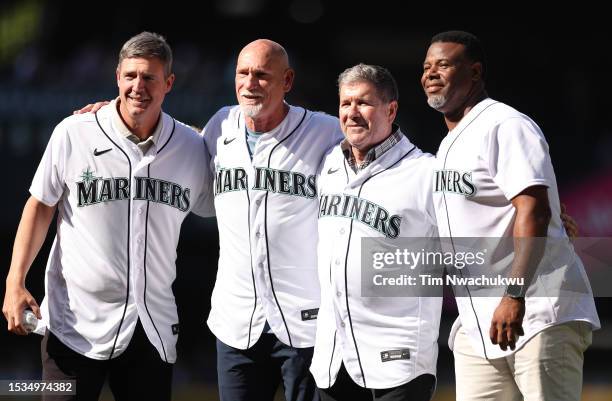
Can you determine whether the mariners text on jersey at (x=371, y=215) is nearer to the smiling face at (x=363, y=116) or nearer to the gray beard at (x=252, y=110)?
the smiling face at (x=363, y=116)

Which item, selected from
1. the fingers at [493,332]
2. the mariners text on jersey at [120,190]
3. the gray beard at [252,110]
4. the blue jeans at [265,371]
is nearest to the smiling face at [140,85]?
the mariners text on jersey at [120,190]

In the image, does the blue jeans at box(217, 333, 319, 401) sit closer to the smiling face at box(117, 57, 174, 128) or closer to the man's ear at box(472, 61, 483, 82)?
the smiling face at box(117, 57, 174, 128)

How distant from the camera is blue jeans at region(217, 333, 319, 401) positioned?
15.4 ft

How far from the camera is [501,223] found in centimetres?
440

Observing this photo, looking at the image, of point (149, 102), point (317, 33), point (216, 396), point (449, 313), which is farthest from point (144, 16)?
point (149, 102)

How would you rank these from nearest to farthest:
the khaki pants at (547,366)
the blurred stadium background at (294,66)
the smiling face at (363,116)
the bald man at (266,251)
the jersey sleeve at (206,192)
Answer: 1. the khaki pants at (547,366)
2. the smiling face at (363,116)
3. the bald man at (266,251)
4. the jersey sleeve at (206,192)
5. the blurred stadium background at (294,66)

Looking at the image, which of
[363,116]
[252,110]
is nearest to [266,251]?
[252,110]

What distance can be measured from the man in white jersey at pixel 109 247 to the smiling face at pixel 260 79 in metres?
0.33

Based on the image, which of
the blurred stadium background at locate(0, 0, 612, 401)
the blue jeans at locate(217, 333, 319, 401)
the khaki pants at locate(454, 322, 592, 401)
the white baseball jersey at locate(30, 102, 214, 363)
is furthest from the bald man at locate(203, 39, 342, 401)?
the blurred stadium background at locate(0, 0, 612, 401)

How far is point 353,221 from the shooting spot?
4492 millimetres

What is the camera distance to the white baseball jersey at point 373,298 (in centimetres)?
441

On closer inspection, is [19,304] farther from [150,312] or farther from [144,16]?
[144,16]

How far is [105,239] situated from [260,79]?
0.90 metres

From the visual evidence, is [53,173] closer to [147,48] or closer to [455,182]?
[147,48]
